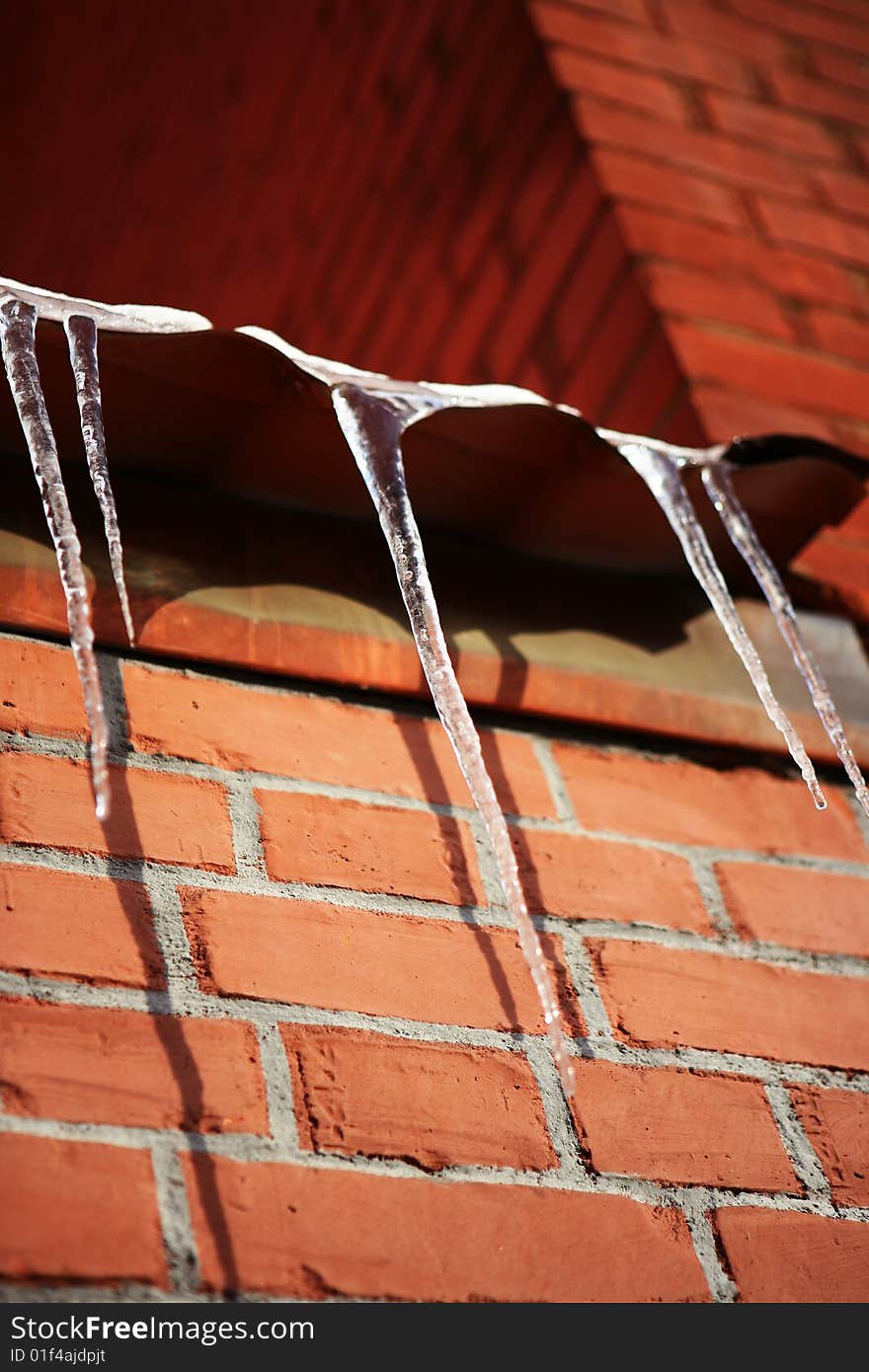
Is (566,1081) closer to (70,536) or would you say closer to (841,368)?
(70,536)

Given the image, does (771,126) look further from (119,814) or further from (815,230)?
(119,814)

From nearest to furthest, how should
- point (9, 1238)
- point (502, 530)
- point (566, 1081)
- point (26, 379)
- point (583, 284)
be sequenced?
point (9, 1238), point (566, 1081), point (26, 379), point (502, 530), point (583, 284)

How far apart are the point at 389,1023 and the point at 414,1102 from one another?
0.20 ft

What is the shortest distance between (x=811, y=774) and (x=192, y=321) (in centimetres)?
65

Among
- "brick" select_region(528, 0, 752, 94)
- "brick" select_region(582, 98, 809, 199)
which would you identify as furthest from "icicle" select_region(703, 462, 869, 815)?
"brick" select_region(528, 0, 752, 94)

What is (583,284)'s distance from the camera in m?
1.79

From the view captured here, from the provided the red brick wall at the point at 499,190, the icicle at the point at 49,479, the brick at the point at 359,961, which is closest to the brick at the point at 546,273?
the red brick wall at the point at 499,190

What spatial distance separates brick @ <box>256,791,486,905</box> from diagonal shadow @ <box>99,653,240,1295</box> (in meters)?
0.11

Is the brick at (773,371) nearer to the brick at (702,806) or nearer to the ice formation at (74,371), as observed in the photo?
Result: the brick at (702,806)

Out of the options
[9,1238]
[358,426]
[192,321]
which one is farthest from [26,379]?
[9,1238]

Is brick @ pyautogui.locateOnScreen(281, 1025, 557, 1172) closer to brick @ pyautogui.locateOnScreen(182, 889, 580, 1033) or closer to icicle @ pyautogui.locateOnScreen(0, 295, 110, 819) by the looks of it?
brick @ pyautogui.locateOnScreen(182, 889, 580, 1033)

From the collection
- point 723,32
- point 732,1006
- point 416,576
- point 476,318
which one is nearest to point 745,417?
point 476,318

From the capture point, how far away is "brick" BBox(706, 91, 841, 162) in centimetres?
207

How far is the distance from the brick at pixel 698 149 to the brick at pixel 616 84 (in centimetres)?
3
